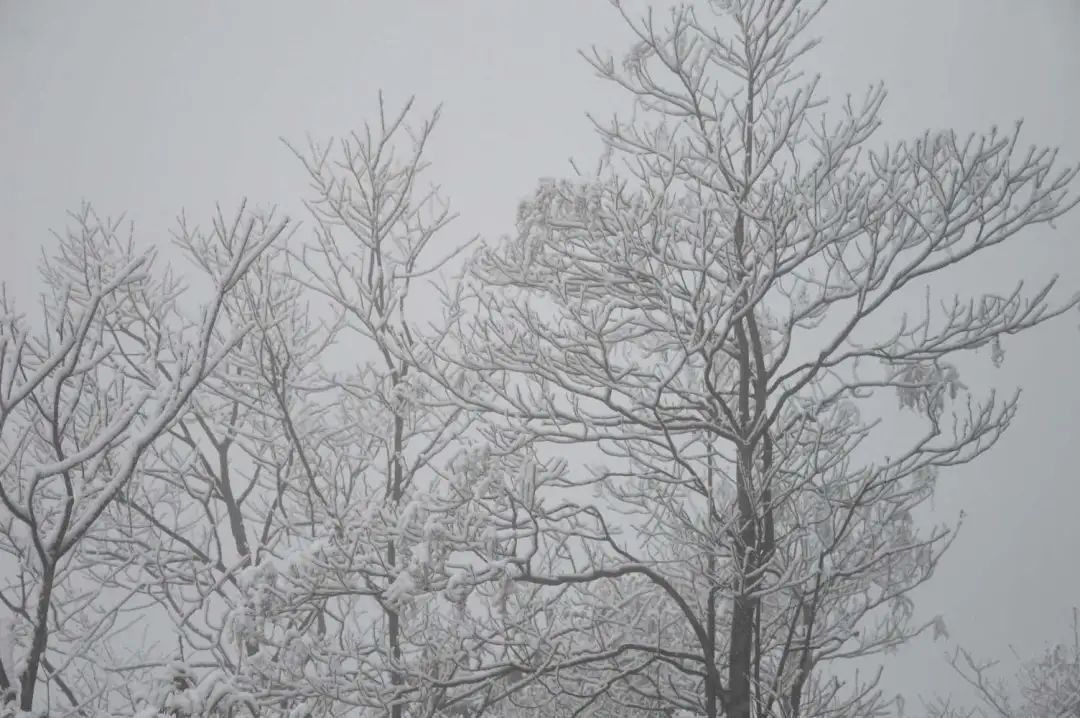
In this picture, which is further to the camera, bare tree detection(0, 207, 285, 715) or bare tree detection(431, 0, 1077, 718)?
bare tree detection(431, 0, 1077, 718)

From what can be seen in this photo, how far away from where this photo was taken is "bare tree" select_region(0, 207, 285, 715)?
6.79 feet

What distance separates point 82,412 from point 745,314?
535 centimetres

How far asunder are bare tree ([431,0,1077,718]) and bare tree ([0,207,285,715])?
6.32 ft

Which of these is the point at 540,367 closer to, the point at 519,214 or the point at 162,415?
the point at 519,214

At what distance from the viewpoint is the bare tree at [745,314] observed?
388 centimetres

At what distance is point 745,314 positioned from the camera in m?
4.36

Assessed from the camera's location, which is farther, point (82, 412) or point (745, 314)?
point (82, 412)

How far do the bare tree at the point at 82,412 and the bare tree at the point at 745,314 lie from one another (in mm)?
1928

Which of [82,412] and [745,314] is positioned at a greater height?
[82,412]

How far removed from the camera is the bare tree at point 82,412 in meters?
2.07

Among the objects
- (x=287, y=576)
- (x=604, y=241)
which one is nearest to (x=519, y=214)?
(x=604, y=241)

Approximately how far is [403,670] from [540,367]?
183cm

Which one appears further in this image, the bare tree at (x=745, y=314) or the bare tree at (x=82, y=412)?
the bare tree at (x=745, y=314)

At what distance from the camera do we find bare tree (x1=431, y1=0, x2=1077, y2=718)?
3875 millimetres
